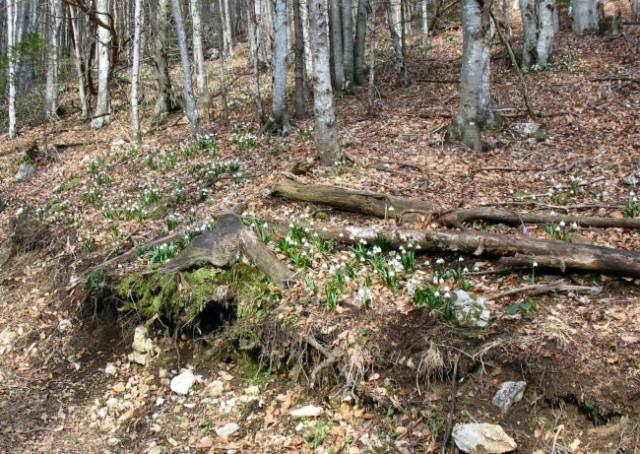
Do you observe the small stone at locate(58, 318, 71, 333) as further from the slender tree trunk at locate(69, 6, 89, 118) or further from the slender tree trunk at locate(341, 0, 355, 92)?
the slender tree trunk at locate(69, 6, 89, 118)

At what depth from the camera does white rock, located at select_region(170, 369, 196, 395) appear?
5.34 m

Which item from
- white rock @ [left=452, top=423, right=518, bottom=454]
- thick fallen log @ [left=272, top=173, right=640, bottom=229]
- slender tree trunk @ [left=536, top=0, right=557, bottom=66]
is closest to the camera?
white rock @ [left=452, top=423, right=518, bottom=454]

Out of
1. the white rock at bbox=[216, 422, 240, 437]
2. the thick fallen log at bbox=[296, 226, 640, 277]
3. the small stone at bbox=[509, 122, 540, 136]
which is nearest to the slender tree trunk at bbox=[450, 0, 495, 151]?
the small stone at bbox=[509, 122, 540, 136]

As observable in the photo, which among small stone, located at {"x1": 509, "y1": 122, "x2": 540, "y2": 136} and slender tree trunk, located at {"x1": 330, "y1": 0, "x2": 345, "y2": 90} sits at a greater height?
slender tree trunk, located at {"x1": 330, "y1": 0, "x2": 345, "y2": 90}

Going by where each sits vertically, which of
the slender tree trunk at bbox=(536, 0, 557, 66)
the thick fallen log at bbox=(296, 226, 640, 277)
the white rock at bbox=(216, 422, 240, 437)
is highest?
the slender tree trunk at bbox=(536, 0, 557, 66)

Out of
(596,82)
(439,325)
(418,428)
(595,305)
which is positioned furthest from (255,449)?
(596,82)

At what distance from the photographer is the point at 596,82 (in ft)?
36.7

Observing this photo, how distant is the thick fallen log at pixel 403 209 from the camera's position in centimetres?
579

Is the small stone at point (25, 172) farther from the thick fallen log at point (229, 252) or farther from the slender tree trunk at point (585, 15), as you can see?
the slender tree trunk at point (585, 15)

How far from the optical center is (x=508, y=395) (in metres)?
3.88

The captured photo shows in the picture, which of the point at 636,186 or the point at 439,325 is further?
the point at 636,186

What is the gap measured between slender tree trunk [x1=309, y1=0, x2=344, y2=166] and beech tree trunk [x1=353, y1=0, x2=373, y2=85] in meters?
6.79

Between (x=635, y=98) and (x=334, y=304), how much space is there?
876cm

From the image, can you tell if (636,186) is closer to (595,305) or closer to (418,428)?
(595,305)
